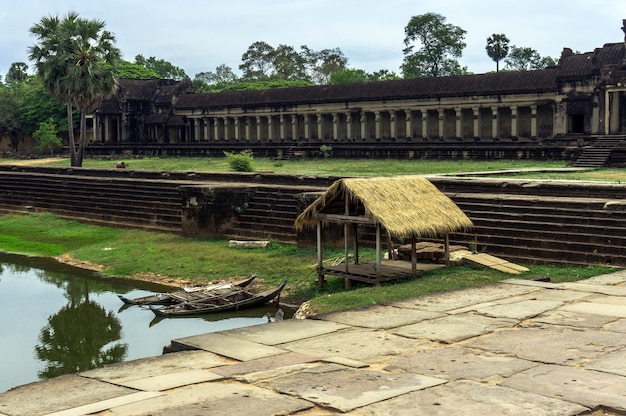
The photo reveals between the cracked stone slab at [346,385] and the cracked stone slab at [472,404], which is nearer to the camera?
the cracked stone slab at [472,404]

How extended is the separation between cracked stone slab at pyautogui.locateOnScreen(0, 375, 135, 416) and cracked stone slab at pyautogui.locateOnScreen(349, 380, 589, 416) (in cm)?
230

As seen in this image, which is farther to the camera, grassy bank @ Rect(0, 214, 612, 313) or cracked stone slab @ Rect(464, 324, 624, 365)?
grassy bank @ Rect(0, 214, 612, 313)

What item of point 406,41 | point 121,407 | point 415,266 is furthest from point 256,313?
point 406,41

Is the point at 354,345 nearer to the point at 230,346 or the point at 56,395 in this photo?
the point at 230,346

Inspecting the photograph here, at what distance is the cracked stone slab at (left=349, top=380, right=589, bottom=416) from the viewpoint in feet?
19.7

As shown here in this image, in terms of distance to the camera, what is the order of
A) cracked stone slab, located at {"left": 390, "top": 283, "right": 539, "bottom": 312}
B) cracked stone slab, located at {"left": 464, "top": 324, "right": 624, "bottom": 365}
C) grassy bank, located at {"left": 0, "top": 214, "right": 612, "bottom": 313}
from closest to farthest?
cracked stone slab, located at {"left": 464, "top": 324, "right": 624, "bottom": 365} < cracked stone slab, located at {"left": 390, "top": 283, "right": 539, "bottom": 312} < grassy bank, located at {"left": 0, "top": 214, "right": 612, "bottom": 313}

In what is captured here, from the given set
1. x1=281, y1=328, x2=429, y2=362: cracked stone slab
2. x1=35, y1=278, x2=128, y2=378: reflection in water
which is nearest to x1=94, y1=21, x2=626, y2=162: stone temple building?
x1=35, y1=278, x2=128, y2=378: reflection in water

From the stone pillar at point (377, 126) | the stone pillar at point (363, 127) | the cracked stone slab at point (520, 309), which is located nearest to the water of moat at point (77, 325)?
the cracked stone slab at point (520, 309)

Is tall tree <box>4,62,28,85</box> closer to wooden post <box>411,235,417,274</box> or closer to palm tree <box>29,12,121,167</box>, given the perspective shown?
palm tree <box>29,12,121,167</box>

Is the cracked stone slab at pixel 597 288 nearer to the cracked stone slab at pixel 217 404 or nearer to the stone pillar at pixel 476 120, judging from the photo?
the cracked stone slab at pixel 217 404

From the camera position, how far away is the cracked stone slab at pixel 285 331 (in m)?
8.64

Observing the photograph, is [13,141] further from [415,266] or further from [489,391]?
[489,391]

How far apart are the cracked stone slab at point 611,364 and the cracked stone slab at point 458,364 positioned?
557 mm

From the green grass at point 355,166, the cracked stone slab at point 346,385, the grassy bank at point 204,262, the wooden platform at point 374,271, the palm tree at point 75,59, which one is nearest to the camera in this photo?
the cracked stone slab at point 346,385
